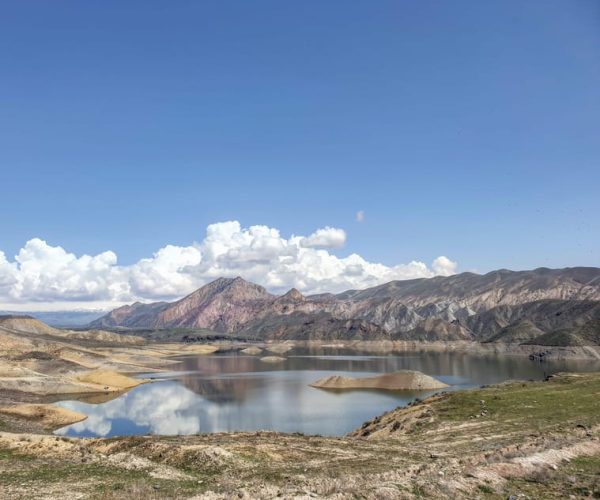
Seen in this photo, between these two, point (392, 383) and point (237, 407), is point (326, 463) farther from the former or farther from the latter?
point (392, 383)

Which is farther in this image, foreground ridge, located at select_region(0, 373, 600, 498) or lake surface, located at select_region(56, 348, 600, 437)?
lake surface, located at select_region(56, 348, 600, 437)

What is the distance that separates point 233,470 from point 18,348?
158446 millimetres

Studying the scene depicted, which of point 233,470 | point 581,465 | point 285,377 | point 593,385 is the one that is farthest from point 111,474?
point 285,377

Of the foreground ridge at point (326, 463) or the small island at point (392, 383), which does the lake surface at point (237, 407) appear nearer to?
the small island at point (392, 383)

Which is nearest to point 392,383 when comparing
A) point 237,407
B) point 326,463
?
point 237,407

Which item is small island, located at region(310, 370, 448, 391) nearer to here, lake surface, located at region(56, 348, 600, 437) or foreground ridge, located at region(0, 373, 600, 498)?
lake surface, located at region(56, 348, 600, 437)

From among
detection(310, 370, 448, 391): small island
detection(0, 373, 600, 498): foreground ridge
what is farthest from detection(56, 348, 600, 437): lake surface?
detection(0, 373, 600, 498): foreground ridge

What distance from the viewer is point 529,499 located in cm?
2345

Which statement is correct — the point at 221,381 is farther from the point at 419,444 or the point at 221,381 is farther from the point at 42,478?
the point at 42,478

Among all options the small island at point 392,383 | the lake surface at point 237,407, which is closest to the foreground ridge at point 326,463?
the lake surface at point 237,407

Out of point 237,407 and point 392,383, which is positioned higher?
point 237,407

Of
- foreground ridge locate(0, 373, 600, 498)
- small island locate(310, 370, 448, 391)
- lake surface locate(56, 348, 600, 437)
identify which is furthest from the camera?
small island locate(310, 370, 448, 391)

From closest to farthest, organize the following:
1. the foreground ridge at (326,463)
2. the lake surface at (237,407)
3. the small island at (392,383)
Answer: the foreground ridge at (326,463) < the lake surface at (237,407) < the small island at (392,383)

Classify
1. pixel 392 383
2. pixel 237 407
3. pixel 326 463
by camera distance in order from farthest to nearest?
pixel 392 383 → pixel 237 407 → pixel 326 463
